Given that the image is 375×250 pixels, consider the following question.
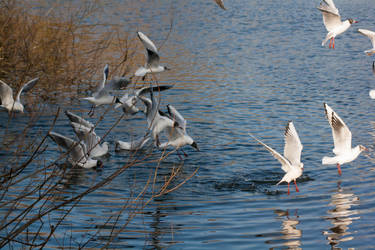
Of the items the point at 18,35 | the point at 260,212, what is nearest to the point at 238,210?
the point at 260,212

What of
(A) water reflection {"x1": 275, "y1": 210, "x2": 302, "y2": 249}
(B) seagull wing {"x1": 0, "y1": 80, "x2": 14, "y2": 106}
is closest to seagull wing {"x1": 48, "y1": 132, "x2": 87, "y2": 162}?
(B) seagull wing {"x1": 0, "y1": 80, "x2": 14, "y2": 106}

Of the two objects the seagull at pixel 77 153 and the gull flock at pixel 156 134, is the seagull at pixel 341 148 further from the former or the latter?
the seagull at pixel 77 153

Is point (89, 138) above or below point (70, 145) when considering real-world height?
above

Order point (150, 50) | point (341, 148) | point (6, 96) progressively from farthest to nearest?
point (150, 50) → point (6, 96) → point (341, 148)

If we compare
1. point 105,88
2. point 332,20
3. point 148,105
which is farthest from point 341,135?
point 332,20

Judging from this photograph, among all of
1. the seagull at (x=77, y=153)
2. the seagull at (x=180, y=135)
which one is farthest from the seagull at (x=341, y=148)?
the seagull at (x=77, y=153)

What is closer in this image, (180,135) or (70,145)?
(70,145)

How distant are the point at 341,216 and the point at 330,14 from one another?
8.42m

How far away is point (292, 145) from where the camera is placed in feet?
28.7

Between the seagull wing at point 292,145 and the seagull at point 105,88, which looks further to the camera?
the seagull at point 105,88

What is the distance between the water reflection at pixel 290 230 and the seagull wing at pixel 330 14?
789 cm

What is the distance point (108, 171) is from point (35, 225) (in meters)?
2.81

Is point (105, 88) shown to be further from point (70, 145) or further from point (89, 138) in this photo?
point (70, 145)

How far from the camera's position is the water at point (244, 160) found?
23.6 ft
